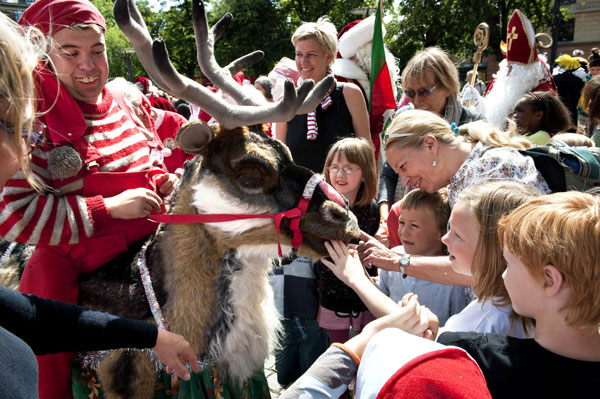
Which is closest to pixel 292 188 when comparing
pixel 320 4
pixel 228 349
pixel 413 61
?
pixel 228 349

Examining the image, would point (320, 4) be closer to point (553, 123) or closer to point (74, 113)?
point (553, 123)

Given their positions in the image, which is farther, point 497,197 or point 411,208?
point 411,208

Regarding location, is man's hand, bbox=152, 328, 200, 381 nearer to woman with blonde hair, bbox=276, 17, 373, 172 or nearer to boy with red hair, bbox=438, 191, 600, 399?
boy with red hair, bbox=438, 191, 600, 399

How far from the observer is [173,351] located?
6.12 feet

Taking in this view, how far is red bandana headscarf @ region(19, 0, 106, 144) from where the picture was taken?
6.95ft

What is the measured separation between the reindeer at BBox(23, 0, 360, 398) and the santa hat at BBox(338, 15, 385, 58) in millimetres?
3942

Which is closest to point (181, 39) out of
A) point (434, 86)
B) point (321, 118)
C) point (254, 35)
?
point (254, 35)

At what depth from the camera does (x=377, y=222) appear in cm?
379

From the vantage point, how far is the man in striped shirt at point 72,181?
203 centimetres

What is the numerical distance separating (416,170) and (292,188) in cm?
109

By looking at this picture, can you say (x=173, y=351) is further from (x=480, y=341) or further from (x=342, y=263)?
(x=480, y=341)

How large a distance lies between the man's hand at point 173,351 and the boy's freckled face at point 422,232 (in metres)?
1.79

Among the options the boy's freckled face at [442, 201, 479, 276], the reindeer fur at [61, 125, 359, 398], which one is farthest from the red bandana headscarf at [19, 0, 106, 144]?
the boy's freckled face at [442, 201, 479, 276]

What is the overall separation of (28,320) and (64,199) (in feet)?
2.69
